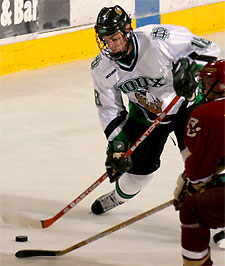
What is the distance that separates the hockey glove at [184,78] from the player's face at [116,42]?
269 mm

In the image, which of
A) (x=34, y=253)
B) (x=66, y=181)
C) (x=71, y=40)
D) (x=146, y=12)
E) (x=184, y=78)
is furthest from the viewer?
(x=146, y=12)

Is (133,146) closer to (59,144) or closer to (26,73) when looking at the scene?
(59,144)

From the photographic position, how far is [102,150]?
196 inches

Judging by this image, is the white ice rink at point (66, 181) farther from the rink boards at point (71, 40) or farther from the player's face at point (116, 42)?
the player's face at point (116, 42)

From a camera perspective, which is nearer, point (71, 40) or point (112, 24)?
point (112, 24)

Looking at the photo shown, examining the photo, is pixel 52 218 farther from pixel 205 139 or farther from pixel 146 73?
pixel 205 139

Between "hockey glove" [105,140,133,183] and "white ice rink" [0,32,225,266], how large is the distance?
0.29 meters

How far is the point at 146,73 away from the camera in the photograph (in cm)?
364

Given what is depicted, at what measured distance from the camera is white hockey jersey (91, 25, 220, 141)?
3588 mm

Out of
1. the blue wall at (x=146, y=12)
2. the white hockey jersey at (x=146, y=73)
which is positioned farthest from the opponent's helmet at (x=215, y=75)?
the blue wall at (x=146, y=12)

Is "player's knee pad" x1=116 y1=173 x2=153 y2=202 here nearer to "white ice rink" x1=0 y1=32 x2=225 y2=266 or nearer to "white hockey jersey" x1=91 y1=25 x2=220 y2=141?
"white ice rink" x1=0 y1=32 x2=225 y2=266

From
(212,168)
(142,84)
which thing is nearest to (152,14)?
(142,84)

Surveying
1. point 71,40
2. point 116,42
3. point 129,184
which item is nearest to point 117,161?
point 129,184

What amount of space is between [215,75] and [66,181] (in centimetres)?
179
